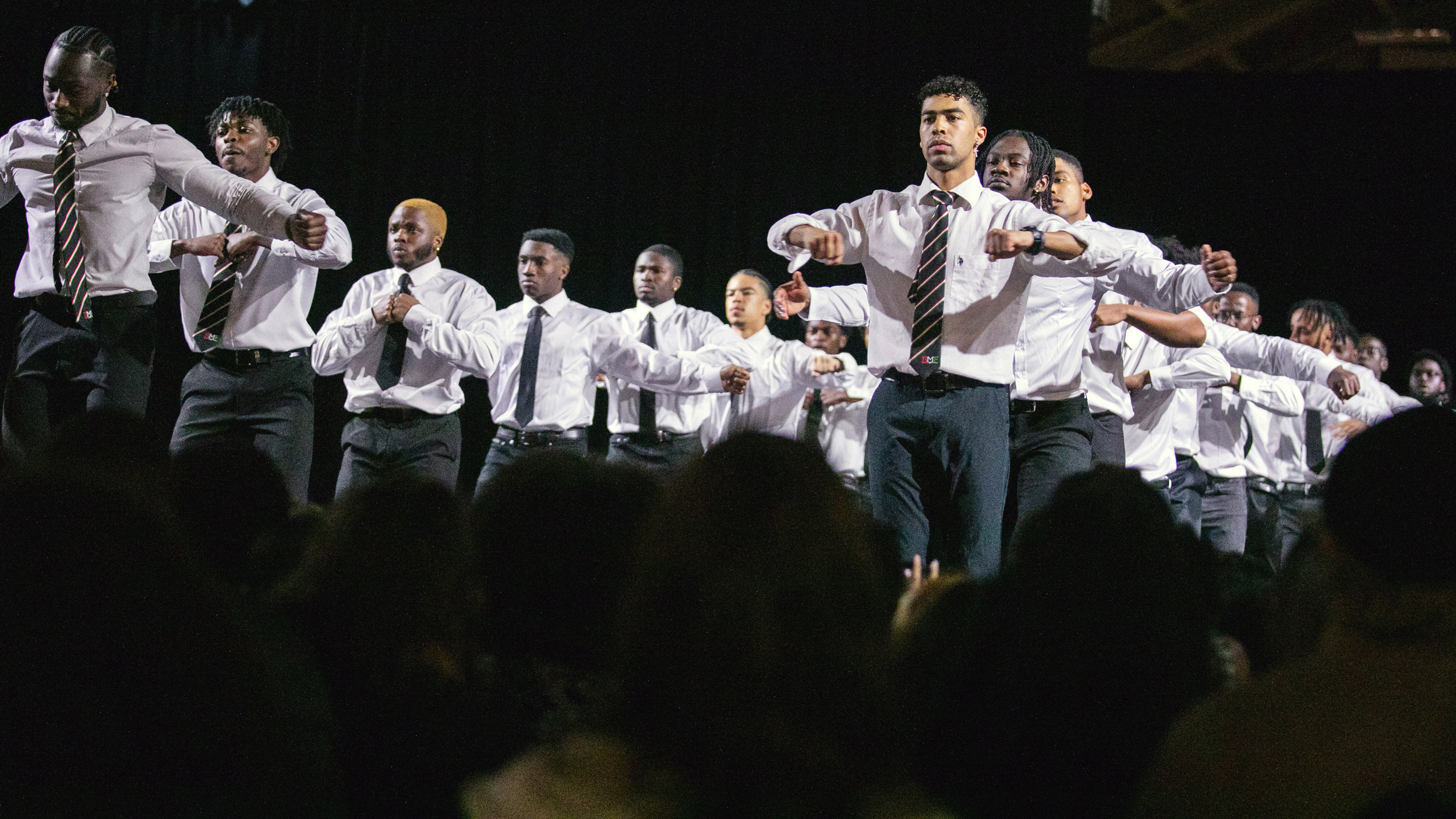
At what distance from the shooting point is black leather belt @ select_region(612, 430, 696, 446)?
6754 millimetres

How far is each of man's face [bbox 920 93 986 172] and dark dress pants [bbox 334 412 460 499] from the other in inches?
95.8

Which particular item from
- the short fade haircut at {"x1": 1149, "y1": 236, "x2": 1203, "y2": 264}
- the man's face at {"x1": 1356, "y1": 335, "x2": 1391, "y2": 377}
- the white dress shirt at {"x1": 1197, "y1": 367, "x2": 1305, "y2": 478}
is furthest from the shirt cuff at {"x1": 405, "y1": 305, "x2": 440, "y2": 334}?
the man's face at {"x1": 1356, "y1": 335, "x2": 1391, "y2": 377}

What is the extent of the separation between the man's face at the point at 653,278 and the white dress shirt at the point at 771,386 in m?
0.58

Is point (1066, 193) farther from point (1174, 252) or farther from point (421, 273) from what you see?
point (421, 273)

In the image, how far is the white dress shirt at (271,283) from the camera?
458 cm

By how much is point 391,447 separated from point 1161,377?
131 inches

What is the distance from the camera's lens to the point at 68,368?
393 centimetres

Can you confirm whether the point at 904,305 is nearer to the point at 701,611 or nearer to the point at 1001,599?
the point at 1001,599

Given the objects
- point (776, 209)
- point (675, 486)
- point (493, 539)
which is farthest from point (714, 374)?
point (675, 486)

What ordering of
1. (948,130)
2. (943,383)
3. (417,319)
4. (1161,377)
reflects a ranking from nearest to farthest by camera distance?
(943,383)
(948,130)
(417,319)
(1161,377)

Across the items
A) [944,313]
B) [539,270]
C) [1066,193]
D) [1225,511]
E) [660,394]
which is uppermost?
[1066,193]

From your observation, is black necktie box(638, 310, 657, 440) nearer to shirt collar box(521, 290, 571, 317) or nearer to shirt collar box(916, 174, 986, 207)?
shirt collar box(521, 290, 571, 317)

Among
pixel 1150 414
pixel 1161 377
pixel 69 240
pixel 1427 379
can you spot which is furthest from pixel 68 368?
pixel 1427 379

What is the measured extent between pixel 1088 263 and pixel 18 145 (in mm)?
3546
